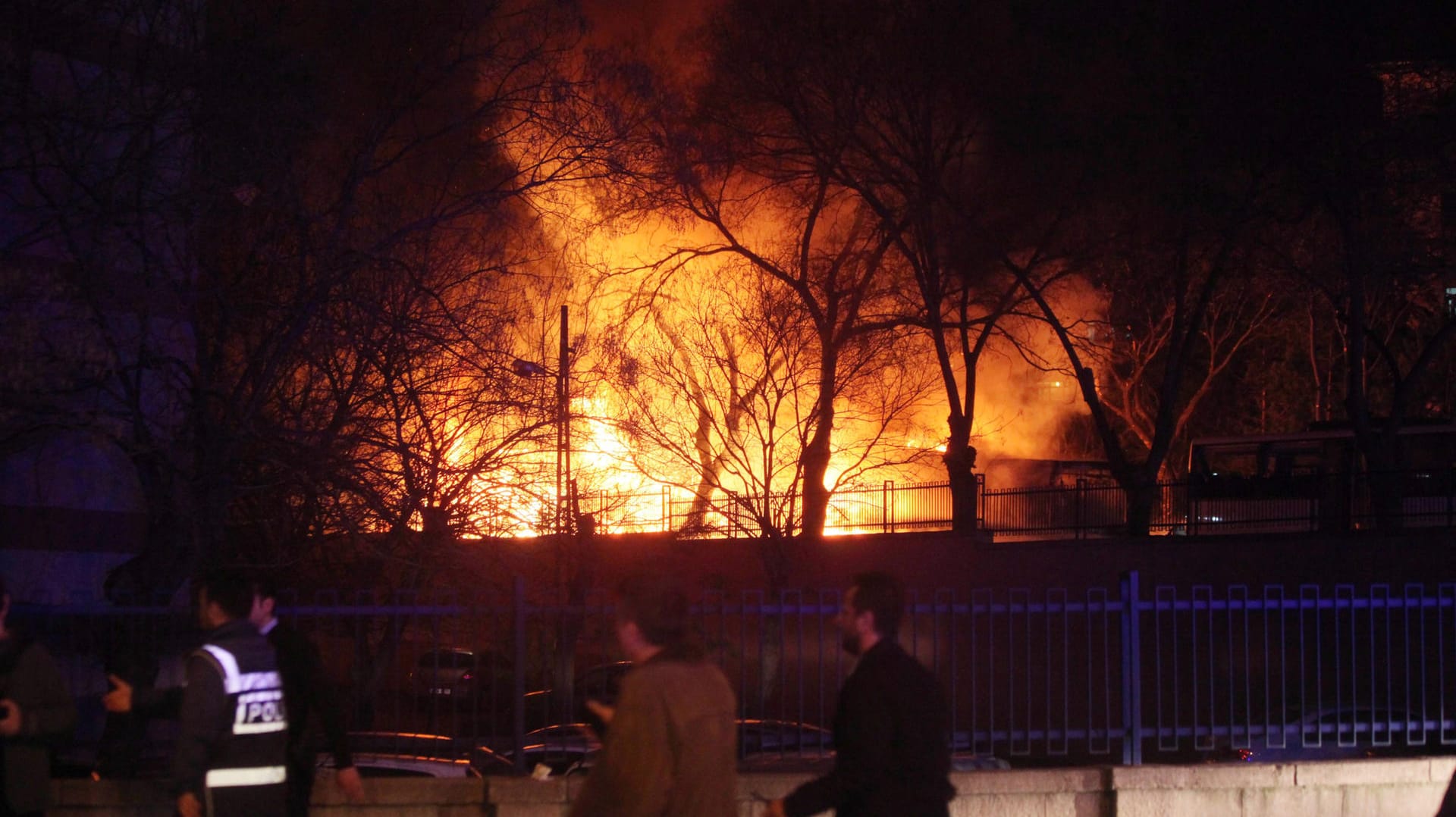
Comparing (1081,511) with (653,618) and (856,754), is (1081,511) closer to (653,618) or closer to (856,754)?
(856,754)

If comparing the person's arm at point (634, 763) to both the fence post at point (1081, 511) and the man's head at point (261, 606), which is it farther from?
the fence post at point (1081, 511)

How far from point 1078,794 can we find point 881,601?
425cm

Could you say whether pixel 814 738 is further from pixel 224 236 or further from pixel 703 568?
pixel 703 568

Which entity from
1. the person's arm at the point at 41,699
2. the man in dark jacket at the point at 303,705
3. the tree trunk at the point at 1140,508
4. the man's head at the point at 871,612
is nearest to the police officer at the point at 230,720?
the man in dark jacket at the point at 303,705

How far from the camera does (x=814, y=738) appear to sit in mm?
9758

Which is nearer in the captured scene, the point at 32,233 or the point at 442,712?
the point at 32,233

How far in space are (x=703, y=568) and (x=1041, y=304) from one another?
8.14m

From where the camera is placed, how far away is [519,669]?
307 inches

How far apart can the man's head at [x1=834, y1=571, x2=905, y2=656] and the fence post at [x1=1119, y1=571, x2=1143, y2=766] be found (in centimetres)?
421

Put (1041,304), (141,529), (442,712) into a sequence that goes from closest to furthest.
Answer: (141,529)
(442,712)
(1041,304)

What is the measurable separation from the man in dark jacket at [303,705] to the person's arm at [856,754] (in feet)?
6.53

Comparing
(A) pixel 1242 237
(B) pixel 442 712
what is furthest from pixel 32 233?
(A) pixel 1242 237

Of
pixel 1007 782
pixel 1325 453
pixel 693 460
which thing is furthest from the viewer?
pixel 1325 453

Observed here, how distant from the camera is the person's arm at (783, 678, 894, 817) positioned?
4551 millimetres
